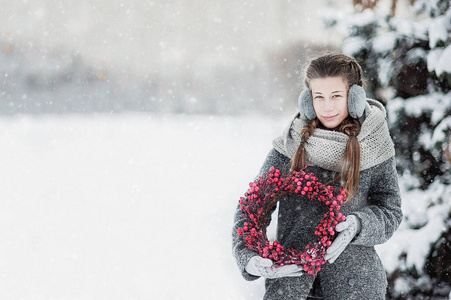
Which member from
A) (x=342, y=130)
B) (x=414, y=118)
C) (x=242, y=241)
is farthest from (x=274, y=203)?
(x=414, y=118)

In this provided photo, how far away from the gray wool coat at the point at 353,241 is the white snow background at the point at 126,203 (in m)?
0.99

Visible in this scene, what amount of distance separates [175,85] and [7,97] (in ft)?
4.91

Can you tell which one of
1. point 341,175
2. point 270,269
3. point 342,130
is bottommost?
point 270,269

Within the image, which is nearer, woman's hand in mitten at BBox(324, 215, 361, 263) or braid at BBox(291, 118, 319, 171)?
woman's hand in mitten at BBox(324, 215, 361, 263)

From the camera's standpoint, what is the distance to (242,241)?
1.27m

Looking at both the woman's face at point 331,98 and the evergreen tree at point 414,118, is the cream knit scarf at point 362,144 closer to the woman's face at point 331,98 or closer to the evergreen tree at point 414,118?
the woman's face at point 331,98

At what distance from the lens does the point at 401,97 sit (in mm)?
2223

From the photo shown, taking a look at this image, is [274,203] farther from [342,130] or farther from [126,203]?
[126,203]

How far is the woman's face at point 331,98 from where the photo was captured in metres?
1.31

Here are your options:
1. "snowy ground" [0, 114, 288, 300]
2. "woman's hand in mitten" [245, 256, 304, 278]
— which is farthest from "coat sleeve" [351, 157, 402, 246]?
"snowy ground" [0, 114, 288, 300]

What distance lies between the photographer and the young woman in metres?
1.26

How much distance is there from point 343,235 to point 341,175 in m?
0.17

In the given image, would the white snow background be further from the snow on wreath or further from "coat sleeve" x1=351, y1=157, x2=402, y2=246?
the snow on wreath

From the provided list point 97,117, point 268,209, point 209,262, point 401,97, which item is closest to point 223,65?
point 97,117
